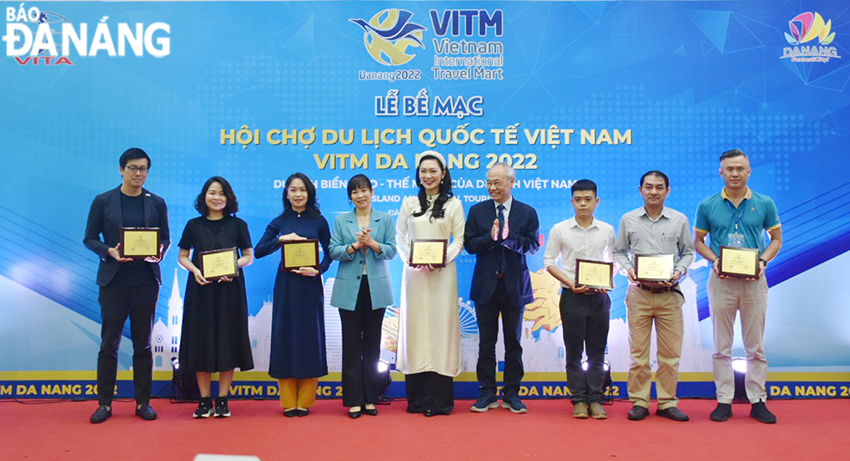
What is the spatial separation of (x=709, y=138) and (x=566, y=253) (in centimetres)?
168

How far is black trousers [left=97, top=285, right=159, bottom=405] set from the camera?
4566 millimetres

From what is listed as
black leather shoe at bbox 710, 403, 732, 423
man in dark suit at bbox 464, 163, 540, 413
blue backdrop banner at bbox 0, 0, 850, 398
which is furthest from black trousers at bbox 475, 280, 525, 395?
black leather shoe at bbox 710, 403, 732, 423

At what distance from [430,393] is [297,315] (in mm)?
1012

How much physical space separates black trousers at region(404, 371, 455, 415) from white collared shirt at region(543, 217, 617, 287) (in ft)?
3.41

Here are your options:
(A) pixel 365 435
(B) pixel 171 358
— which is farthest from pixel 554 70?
(B) pixel 171 358

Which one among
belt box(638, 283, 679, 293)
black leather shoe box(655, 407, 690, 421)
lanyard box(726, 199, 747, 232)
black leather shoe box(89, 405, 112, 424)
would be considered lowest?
black leather shoe box(89, 405, 112, 424)

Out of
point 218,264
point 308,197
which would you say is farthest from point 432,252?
point 218,264

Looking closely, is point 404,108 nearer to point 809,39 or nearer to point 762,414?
point 809,39

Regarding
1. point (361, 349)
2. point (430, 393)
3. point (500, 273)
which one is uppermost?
point (500, 273)

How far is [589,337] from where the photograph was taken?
15.3ft

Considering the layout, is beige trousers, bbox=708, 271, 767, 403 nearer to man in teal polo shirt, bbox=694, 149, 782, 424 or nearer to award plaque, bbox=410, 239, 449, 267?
man in teal polo shirt, bbox=694, 149, 782, 424

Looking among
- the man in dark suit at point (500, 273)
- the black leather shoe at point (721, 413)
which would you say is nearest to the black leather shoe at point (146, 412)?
the man in dark suit at point (500, 273)

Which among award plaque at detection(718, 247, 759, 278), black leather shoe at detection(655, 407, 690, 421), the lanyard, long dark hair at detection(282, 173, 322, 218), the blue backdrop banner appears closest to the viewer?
award plaque at detection(718, 247, 759, 278)

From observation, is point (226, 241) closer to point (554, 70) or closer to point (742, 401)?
point (554, 70)
